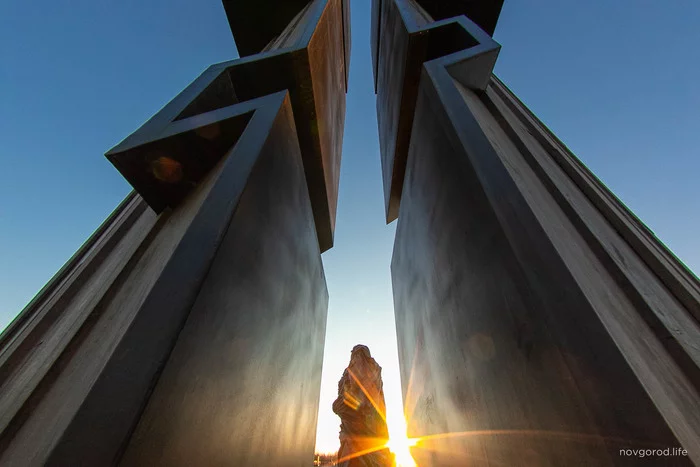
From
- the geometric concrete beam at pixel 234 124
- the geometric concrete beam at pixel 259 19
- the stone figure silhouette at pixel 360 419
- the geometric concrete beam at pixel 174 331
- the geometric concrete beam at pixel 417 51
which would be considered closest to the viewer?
the geometric concrete beam at pixel 174 331

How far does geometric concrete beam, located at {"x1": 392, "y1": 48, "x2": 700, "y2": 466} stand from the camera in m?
1.31

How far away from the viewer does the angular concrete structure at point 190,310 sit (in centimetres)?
131

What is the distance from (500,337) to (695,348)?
1.05m

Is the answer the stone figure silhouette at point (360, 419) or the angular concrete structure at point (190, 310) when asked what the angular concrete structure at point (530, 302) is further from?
the stone figure silhouette at point (360, 419)

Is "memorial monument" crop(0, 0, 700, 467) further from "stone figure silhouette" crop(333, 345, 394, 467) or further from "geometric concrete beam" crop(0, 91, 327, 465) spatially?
"stone figure silhouette" crop(333, 345, 394, 467)

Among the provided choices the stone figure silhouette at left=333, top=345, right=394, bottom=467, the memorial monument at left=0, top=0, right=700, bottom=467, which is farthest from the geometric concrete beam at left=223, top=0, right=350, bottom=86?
the stone figure silhouette at left=333, top=345, right=394, bottom=467

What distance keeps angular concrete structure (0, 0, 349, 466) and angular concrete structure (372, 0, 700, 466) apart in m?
1.99

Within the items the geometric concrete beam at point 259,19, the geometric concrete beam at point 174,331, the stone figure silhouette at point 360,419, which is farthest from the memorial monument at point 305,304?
the stone figure silhouette at point 360,419

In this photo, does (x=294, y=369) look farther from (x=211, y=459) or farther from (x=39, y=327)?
(x=39, y=327)

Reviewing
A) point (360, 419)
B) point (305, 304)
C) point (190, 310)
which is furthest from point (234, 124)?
point (360, 419)

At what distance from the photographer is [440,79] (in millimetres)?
3312

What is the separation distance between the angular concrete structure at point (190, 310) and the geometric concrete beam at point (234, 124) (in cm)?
2

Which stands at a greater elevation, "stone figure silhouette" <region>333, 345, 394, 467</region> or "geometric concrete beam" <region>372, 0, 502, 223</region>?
"geometric concrete beam" <region>372, 0, 502, 223</region>

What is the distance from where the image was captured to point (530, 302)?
173 cm
